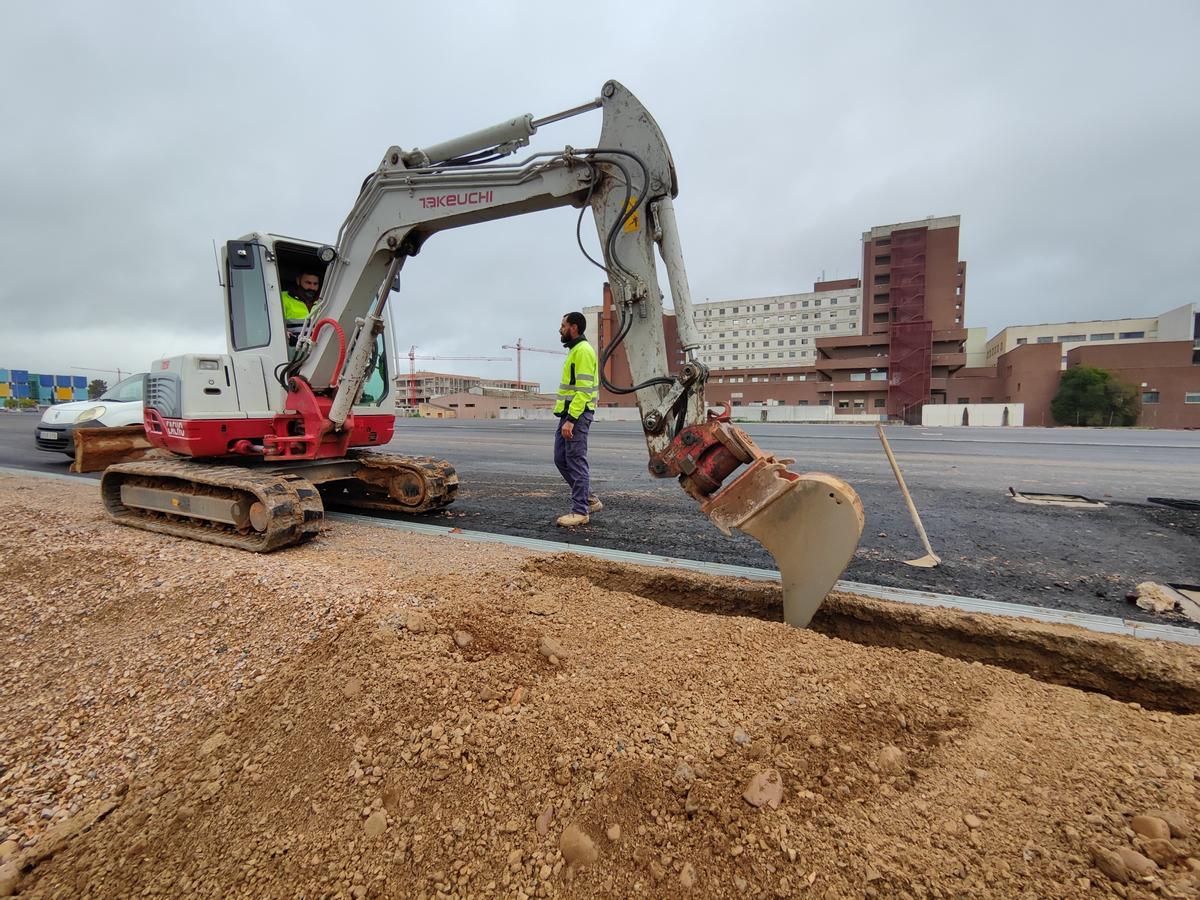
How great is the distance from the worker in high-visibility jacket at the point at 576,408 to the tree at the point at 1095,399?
52892 mm


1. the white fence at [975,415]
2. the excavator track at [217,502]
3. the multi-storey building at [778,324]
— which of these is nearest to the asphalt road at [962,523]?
the excavator track at [217,502]

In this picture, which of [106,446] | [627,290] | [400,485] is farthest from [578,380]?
[106,446]

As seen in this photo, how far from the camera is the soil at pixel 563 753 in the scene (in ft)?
4.67

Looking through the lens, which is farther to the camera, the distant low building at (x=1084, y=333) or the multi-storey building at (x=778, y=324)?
the multi-storey building at (x=778, y=324)

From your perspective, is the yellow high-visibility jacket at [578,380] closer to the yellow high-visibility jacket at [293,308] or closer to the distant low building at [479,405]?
the yellow high-visibility jacket at [293,308]

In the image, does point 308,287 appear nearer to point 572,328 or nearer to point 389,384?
point 389,384

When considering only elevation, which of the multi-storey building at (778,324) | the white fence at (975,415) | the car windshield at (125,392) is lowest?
the white fence at (975,415)

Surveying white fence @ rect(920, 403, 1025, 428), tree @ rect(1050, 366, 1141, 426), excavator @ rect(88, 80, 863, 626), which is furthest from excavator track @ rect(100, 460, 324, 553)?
tree @ rect(1050, 366, 1141, 426)

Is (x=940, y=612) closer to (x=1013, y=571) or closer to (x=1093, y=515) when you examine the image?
(x=1013, y=571)

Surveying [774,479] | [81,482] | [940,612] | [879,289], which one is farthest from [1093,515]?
[879,289]

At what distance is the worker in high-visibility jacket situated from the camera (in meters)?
5.21

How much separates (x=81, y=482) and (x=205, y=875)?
9211 millimetres

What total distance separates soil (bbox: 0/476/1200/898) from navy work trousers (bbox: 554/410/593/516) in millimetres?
2477

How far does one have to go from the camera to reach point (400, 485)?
571cm
